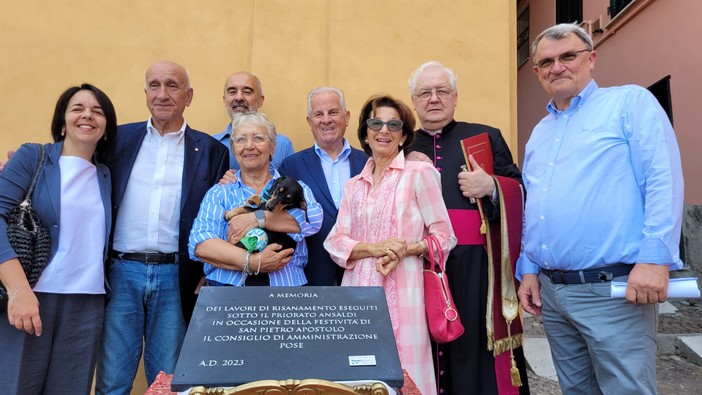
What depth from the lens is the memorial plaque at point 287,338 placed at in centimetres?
146

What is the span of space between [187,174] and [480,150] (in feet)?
5.71

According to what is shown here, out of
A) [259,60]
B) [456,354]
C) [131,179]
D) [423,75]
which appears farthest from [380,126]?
[259,60]

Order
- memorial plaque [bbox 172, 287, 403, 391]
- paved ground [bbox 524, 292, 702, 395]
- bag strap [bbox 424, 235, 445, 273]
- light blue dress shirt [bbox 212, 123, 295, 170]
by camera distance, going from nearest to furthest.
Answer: memorial plaque [bbox 172, 287, 403, 391]
bag strap [bbox 424, 235, 445, 273]
light blue dress shirt [bbox 212, 123, 295, 170]
paved ground [bbox 524, 292, 702, 395]

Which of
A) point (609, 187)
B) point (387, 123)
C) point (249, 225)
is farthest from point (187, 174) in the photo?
point (609, 187)

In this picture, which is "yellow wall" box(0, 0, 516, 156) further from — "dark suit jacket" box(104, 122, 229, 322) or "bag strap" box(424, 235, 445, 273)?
"bag strap" box(424, 235, 445, 273)

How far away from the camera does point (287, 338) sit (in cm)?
158

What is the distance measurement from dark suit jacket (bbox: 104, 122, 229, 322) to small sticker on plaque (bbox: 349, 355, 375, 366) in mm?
1575

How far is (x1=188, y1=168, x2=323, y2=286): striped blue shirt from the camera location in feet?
8.10

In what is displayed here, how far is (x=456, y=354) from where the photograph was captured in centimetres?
271

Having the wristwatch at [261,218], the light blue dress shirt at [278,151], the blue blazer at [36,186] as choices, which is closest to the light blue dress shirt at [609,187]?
the wristwatch at [261,218]

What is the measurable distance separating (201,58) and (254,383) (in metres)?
3.40

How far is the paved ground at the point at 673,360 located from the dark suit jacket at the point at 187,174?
3053 mm

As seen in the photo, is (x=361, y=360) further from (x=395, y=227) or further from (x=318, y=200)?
(x=318, y=200)

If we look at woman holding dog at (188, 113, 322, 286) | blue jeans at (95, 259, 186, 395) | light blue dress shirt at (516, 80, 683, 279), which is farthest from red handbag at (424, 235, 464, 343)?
blue jeans at (95, 259, 186, 395)
